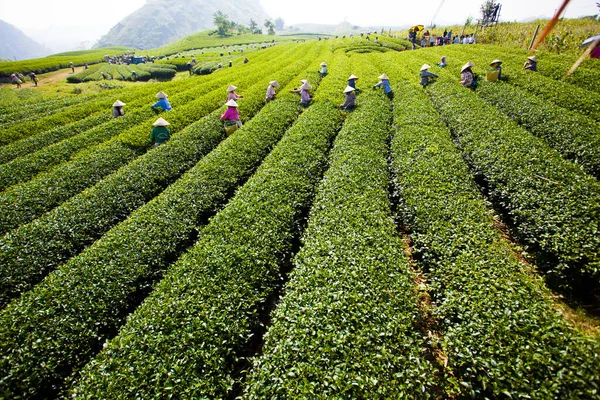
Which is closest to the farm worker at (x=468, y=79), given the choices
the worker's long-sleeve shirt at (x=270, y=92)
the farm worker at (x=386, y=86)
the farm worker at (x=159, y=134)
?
the farm worker at (x=386, y=86)

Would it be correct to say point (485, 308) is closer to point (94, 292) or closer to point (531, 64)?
point (94, 292)

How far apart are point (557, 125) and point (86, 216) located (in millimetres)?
17677

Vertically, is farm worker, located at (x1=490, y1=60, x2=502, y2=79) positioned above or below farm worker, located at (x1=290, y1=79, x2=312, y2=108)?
above

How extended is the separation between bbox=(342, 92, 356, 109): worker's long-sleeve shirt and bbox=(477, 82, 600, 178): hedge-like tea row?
748 cm

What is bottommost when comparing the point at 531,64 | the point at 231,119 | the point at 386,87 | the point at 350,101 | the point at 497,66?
the point at 231,119

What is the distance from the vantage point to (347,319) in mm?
5324

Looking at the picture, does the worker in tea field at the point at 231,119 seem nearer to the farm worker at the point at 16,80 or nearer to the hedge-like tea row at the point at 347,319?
the hedge-like tea row at the point at 347,319

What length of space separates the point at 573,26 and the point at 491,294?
3845 cm

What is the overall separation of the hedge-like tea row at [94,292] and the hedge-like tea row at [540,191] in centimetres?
910

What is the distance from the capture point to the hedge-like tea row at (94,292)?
5.53 m

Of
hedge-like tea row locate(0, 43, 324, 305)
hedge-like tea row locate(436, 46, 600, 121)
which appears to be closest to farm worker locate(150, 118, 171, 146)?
hedge-like tea row locate(0, 43, 324, 305)

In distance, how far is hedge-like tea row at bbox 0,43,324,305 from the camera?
7.92 m

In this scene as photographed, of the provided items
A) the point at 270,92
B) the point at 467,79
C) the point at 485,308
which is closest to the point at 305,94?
the point at 270,92

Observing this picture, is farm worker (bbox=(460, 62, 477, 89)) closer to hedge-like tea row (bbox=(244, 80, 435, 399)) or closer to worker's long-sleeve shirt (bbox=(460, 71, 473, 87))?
worker's long-sleeve shirt (bbox=(460, 71, 473, 87))
